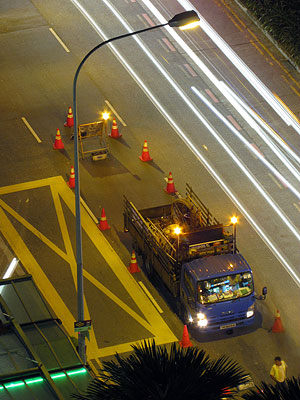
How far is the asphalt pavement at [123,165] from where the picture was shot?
118 feet

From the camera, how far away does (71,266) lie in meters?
38.4

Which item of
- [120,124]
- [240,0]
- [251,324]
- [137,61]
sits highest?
[240,0]

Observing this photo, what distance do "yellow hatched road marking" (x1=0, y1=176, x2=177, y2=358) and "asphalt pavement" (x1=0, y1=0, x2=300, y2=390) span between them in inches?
2.1

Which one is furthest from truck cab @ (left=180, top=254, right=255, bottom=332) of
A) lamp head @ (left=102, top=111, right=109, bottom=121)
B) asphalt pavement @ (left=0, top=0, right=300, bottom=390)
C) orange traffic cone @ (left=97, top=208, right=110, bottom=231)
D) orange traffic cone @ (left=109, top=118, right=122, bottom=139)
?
orange traffic cone @ (left=109, top=118, right=122, bottom=139)

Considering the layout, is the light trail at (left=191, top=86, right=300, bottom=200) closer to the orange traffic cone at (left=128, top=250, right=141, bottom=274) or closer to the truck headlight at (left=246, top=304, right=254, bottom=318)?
the orange traffic cone at (left=128, top=250, right=141, bottom=274)

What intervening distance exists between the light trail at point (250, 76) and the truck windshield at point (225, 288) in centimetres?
1406

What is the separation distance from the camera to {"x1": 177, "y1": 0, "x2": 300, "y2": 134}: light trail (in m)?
48.1

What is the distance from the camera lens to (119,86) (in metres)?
49.9

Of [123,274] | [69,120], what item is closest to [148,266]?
[123,274]

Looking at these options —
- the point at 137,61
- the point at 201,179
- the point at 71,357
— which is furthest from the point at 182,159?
the point at 71,357

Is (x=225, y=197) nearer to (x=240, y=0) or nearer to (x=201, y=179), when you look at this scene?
(x=201, y=179)

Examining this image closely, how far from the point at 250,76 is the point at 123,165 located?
9480 millimetres

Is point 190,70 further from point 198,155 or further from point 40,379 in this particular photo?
point 40,379

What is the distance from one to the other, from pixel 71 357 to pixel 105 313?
9.74 m
